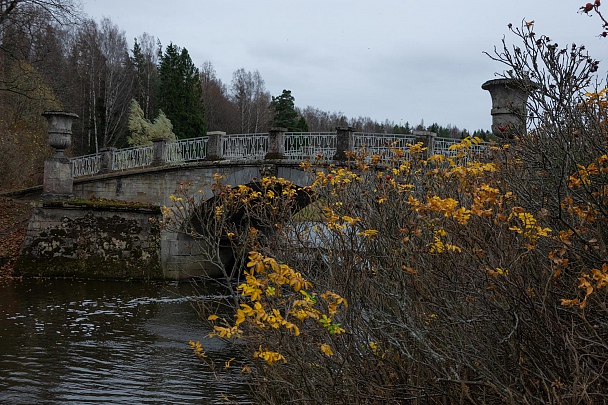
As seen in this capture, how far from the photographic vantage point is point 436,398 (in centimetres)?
317

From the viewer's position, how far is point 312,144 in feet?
48.0

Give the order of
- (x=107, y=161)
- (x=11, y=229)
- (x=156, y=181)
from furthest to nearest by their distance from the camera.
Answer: (x=107, y=161), (x=11, y=229), (x=156, y=181)

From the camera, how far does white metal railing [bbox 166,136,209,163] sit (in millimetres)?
17031

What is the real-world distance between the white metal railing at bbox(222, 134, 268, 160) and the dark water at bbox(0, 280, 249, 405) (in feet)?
13.6

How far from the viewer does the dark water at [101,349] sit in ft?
22.6

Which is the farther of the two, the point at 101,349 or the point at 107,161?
the point at 107,161

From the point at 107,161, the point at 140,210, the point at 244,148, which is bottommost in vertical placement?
the point at 140,210

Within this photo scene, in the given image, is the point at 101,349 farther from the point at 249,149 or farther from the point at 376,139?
the point at 249,149

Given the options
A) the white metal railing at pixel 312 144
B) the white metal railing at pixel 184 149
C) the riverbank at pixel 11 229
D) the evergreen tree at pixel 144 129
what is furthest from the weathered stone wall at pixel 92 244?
the evergreen tree at pixel 144 129

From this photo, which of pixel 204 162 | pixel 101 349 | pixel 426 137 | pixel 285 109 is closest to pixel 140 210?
pixel 204 162

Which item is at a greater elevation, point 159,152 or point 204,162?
point 159,152

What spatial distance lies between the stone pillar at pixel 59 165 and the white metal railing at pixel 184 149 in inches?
103

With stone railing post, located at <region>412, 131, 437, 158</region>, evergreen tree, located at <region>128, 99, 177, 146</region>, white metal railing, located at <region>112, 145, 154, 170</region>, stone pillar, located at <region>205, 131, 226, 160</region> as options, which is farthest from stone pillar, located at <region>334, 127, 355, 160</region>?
evergreen tree, located at <region>128, 99, 177, 146</region>

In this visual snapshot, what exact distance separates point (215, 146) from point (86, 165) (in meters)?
5.64
